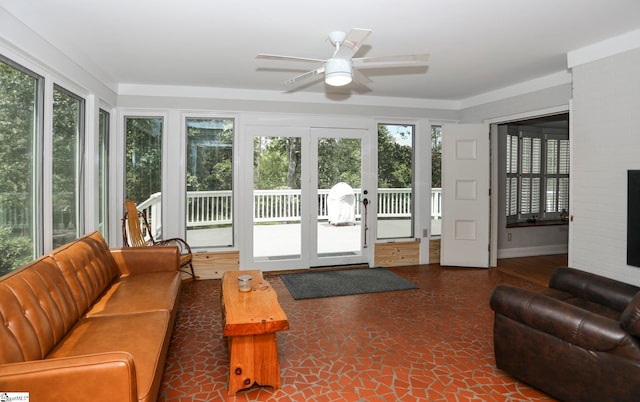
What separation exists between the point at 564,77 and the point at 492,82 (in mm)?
816

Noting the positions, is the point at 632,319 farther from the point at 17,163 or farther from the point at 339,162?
the point at 339,162

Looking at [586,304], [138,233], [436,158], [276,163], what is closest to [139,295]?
[138,233]

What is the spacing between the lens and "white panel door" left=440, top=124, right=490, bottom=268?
227 inches

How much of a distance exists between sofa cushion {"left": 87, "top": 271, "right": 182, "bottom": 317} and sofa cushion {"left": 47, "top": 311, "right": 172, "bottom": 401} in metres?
0.13

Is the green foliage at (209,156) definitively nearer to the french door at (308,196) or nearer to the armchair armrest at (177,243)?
the french door at (308,196)

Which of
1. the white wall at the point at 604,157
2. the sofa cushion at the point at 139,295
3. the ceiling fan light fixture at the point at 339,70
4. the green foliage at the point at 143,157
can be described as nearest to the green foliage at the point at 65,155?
the sofa cushion at the point at 139,295

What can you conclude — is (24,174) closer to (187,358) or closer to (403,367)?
(187,358)

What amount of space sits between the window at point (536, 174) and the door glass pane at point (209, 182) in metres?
4.64

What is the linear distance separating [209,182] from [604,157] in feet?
14.7

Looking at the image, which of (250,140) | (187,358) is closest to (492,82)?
(250,140)

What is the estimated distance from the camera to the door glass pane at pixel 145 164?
511cm

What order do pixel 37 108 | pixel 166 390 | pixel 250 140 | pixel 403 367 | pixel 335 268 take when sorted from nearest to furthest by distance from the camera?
pixel 166 390
pixel 403 367
pixel 37 108
pixel 250 140
pixel 335 268

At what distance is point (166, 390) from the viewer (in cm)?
247

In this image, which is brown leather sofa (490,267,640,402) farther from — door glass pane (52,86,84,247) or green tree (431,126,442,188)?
door glass pane (52,86,84,247)
